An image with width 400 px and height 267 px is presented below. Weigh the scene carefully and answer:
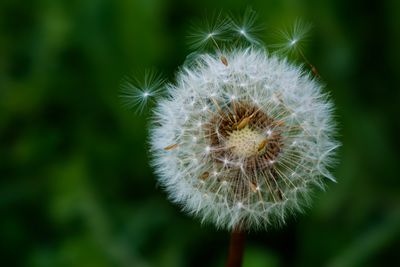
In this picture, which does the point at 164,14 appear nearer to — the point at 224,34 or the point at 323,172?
the point at 224,34

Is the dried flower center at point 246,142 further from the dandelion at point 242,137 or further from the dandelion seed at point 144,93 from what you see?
the dandelion seed at point 144,93

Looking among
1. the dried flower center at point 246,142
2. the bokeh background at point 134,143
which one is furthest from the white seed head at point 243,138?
the bokeh background at point 134,143

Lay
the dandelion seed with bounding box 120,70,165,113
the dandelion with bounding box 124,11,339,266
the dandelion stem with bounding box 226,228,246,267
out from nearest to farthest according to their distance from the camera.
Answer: the dandelion stem with bounding box 226,228,246,267
the dandelion with bounding box 124,11,339,266
the dandelion seed with bounding box 120,70,165,113

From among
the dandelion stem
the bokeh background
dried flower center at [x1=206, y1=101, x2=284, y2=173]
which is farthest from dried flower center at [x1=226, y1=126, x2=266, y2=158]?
the bokeh background

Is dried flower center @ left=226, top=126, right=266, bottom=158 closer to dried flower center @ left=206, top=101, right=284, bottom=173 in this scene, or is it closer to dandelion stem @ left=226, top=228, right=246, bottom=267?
dried flower center @ left=206, top=101, right=284, bottom=173

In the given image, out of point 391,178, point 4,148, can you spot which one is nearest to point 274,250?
point 391,178

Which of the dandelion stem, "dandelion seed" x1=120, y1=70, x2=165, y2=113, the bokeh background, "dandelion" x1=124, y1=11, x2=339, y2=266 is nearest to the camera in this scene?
the dandelion stem
